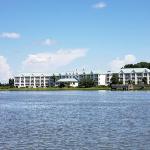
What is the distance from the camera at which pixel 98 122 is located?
44562mm

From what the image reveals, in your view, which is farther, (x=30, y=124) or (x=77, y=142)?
(x=30, y=124)

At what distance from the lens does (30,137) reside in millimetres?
32781

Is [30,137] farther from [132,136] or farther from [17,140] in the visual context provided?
[132,136]

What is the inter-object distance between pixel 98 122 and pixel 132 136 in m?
11.9

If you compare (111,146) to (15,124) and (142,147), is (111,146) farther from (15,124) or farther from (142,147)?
(15,124)

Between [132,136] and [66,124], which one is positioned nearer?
[132,136]

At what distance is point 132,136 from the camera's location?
3284cm

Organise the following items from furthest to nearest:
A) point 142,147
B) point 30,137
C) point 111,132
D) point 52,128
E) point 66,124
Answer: point 66,124
point 52,128
point 111,132
point 30,137
point 142,147

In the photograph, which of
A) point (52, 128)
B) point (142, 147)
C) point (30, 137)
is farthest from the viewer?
point (52, 128)

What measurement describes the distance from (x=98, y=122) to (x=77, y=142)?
14235 mm

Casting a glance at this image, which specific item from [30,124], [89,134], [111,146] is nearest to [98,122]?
[30,124]

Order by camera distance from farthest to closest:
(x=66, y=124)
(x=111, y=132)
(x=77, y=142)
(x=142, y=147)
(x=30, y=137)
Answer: (x=66, y=124)
(x=111, y=132)
(x=30, y=137)
(x=77, y=142)
(x=142, y=147)

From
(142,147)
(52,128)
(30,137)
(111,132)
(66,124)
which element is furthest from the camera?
(66,124)

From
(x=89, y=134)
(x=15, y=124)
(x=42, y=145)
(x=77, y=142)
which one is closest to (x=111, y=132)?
(x=89, y=134)
